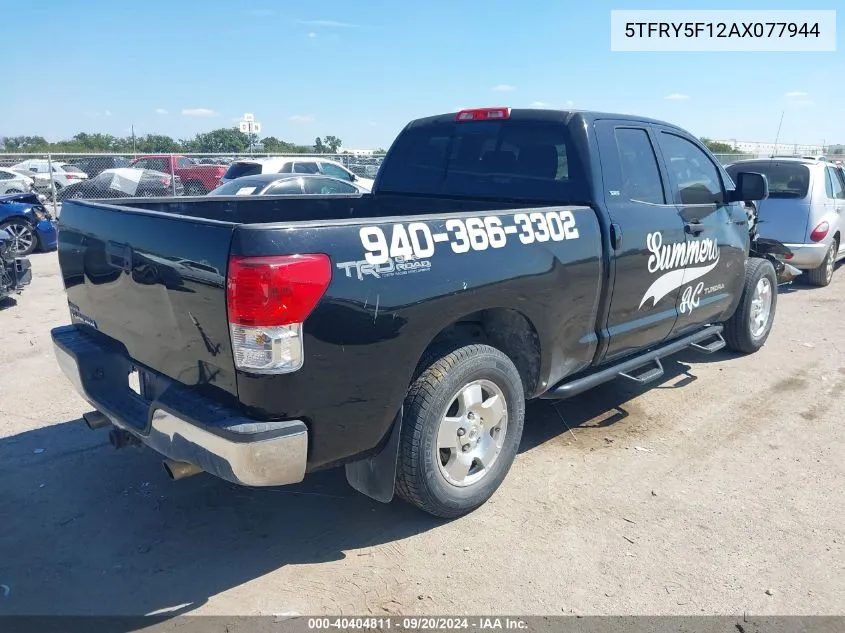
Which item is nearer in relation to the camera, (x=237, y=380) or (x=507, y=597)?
(x=237, y=380)

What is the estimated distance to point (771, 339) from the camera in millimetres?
7188

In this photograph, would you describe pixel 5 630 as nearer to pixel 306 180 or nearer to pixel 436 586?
pixel 436 586

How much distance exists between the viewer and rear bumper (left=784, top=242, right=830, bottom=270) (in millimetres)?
9570

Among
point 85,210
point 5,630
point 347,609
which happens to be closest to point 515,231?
point 347,609

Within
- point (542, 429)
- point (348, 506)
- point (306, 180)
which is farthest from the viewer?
point (306, 180)

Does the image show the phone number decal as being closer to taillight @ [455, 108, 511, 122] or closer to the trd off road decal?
the trd off road decal

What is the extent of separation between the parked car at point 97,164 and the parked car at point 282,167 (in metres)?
3.16

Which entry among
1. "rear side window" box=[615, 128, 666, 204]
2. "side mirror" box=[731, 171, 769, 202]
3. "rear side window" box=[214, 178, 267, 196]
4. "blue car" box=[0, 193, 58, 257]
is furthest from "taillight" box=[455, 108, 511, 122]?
"blue car" box=[0, 193, 58, 257]

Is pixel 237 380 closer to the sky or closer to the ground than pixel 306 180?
closer to the ground

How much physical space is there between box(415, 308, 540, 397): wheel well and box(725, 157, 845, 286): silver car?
688cm

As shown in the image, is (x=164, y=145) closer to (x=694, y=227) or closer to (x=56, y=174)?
(x=56, y=174)

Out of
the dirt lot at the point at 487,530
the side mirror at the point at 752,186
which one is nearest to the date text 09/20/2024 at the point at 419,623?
the dirt lot at the point at 487,530

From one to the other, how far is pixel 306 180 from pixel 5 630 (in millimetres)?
10545

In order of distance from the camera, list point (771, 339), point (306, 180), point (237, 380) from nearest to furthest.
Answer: point (237, 380)
point (771, 339)
point (306, 180)
